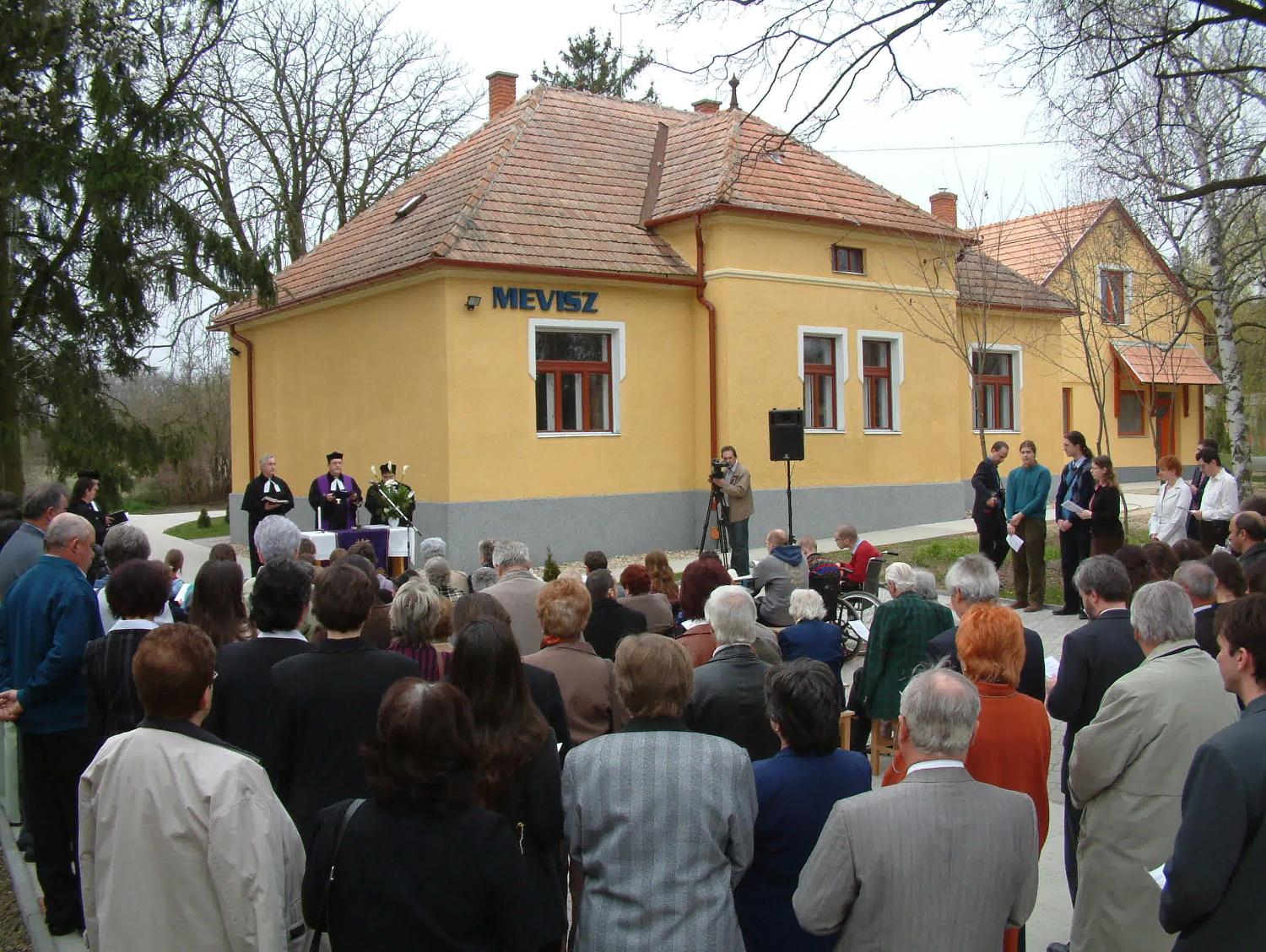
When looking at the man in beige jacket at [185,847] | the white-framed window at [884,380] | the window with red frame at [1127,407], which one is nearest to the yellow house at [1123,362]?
the window with red frame at [1127,407]

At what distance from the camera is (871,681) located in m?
5.86

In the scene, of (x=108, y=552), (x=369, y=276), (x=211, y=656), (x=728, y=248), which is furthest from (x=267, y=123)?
(x=211, y=656)

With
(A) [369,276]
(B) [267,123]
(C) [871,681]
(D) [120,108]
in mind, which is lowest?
(C) [871,681]

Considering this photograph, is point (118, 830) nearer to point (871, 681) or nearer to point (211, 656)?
point (211, 656)

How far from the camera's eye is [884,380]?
19.0 meters

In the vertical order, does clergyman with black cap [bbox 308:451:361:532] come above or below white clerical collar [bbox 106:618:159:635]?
above

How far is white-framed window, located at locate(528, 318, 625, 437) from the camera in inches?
636

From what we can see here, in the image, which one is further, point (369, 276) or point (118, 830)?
point (369, 276)

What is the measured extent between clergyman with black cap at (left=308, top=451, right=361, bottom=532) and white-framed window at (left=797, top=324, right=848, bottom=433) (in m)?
7.71

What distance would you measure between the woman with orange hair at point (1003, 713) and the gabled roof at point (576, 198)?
→ 485 inches

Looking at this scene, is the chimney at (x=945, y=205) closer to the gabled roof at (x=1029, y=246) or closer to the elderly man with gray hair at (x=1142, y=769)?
the gabled roof at (x=1029, y=246)

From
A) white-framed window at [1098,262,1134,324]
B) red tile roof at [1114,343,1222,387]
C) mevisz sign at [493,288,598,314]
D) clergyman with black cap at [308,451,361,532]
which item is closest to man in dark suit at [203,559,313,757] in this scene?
clergyman with black cap at [308,451,361,532]

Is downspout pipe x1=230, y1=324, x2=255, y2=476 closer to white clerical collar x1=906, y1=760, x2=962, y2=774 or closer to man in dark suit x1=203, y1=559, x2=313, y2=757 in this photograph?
man in dark suit x1=203, y1=559, x2=313, y2=757

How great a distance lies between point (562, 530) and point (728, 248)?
5005mm
